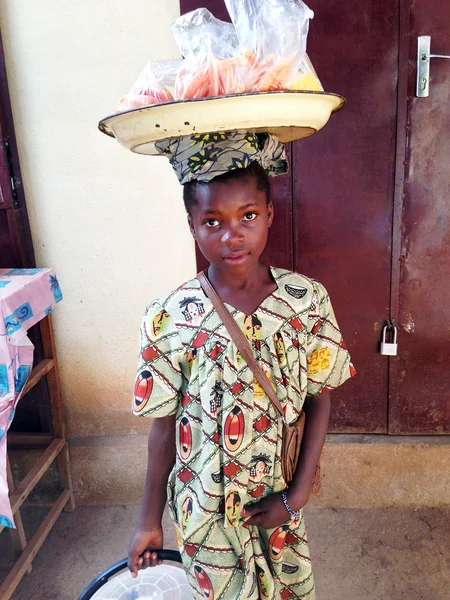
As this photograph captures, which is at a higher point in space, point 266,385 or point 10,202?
point 10,202

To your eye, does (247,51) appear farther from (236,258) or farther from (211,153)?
(236,258)

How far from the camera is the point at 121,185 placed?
8.02 feet

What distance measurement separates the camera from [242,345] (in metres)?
1.27

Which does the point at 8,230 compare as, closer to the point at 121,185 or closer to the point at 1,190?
the point at 1,190

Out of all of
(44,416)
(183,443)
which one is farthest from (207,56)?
(44,416)

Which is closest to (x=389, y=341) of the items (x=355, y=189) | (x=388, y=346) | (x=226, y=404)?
(x=388, y=346)

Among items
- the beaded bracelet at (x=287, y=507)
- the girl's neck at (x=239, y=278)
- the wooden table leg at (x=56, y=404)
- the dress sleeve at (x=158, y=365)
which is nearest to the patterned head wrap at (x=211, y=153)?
the girl's neck at (x=239, y=278)

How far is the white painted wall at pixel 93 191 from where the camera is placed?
7.50ft

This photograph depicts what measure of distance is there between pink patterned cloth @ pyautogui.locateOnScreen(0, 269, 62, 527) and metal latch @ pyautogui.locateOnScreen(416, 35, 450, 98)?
1.79 meters

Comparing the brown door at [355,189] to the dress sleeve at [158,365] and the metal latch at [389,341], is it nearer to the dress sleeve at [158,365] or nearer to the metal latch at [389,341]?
the metal latch at [389,341]

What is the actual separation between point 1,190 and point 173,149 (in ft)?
4.89

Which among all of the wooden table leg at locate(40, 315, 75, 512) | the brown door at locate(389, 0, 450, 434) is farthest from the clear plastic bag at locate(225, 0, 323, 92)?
the wooden table leg at locate(40, 315, 75, 512)

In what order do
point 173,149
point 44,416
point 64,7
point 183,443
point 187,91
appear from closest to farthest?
point 187,91 < point 173,149 < point 183,443 < point 64,7 < point 44,416

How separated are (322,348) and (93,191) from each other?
1.51 meters
